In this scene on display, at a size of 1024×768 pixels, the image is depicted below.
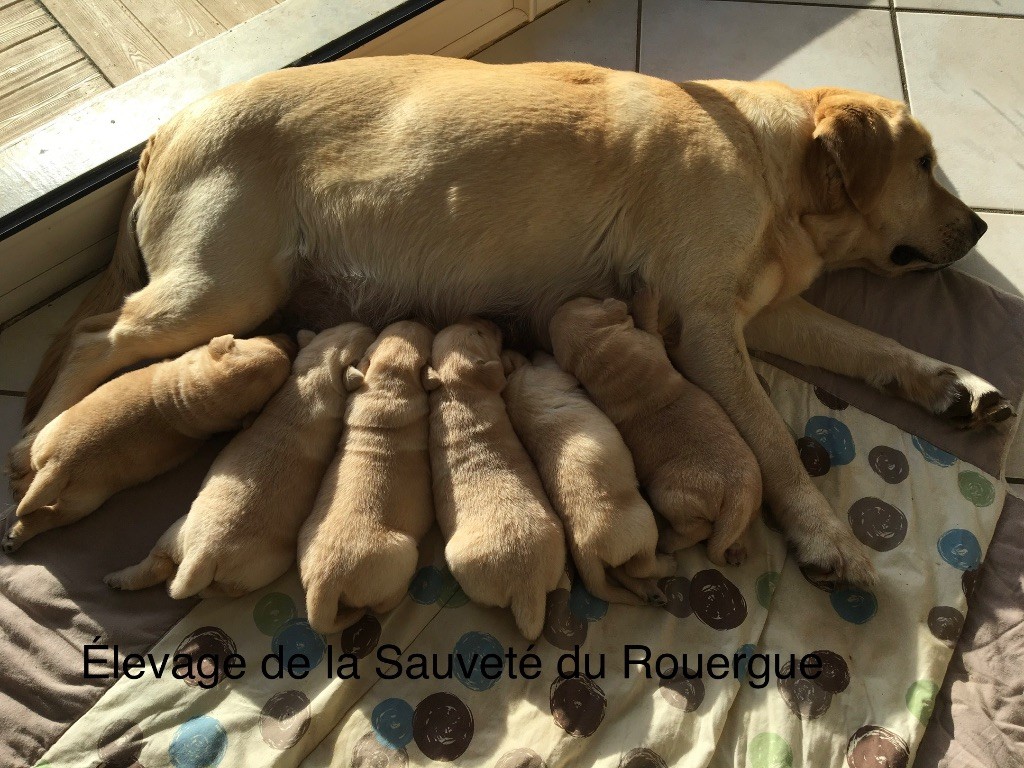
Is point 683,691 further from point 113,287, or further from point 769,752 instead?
point 113,287

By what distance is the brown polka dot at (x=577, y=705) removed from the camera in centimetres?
186

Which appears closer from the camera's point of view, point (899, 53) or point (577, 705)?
point (577, 705)

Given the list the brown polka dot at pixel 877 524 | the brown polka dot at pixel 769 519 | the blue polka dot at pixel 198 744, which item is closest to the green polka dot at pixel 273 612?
the blue polka dot at pixel 198 744

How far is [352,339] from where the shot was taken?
7.32 ft

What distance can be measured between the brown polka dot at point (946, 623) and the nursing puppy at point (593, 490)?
2.11 feet

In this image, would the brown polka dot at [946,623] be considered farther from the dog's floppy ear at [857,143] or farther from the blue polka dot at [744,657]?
the dog's floppy ear at [857,143]

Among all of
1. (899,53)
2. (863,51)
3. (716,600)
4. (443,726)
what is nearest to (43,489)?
(443,726)

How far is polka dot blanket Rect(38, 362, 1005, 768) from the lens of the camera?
1.85 meters

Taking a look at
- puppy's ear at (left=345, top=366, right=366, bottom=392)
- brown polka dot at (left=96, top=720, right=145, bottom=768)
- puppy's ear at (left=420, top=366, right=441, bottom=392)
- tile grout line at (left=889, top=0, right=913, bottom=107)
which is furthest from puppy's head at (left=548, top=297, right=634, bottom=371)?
tile grout line at (left=889, top=0, right=913, bottom=107)

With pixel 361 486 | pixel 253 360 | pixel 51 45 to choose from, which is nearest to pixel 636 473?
pixel 361 486

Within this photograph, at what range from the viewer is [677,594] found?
206cm

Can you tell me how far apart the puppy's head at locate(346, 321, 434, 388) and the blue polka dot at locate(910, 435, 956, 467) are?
139cm

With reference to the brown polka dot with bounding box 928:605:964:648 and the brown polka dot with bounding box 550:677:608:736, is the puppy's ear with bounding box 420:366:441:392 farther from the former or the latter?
the brown polka dot with bounding box 928:605:964:648

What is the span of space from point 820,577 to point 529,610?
75cm
